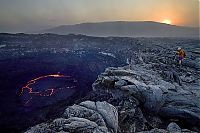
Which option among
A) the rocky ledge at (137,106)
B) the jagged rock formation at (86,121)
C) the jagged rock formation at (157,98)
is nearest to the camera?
the jagged rock formation at (86,121)

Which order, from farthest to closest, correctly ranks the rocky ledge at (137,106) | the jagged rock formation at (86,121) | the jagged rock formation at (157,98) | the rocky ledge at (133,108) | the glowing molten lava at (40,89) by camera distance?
the glowing molten lava at (40,89) < the jagged rock formation at (157,98) < the rocky ledge at (137,106) < the rocky ledge at (133,108) < the jagged rock formation at (86,121)

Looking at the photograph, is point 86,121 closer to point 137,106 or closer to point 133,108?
point 133,108

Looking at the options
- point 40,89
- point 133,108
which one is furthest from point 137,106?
point 40,89

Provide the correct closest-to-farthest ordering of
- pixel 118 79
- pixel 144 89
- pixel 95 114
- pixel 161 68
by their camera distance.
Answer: pixel 95 114, pixel 144 89, pixel 118 79, pixel 161 68

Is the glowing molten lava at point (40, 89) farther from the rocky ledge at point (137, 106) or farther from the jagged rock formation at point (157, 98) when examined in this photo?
the jagged rock formation at point (157, 98)

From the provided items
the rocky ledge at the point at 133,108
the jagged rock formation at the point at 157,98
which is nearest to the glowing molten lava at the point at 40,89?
the rocky ledge at the point at 133,108

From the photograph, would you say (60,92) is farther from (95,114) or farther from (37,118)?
(95,114)

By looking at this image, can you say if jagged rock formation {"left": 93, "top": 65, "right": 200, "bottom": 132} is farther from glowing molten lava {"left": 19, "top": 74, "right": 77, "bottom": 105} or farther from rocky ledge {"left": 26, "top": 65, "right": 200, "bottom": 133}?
glowing molten lava {"left": 19, "top": 74, "right": 77, "bottom": 105}

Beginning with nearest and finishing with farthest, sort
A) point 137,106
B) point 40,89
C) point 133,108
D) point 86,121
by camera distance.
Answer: point 86,121
point 133,108
point 137,106
point 40,89

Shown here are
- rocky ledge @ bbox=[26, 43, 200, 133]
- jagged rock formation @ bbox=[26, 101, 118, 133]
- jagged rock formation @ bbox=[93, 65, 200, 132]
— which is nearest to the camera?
jagged rock formation @ bbox=[26, 101, 118, 133]

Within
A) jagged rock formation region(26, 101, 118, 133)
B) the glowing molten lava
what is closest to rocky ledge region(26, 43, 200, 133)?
jagged rock formation region(26, 101, 118, 133)

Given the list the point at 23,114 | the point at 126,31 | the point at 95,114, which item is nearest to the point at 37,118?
the point at 23,114
